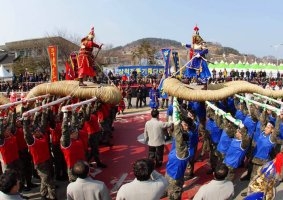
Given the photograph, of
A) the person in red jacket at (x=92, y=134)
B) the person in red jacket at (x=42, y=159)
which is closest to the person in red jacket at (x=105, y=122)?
the person in red jacket at (x=92, y=134)

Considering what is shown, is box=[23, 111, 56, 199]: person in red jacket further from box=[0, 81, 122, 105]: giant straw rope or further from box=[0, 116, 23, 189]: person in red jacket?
box=[0, 81, 122, 105]: giant straw rope

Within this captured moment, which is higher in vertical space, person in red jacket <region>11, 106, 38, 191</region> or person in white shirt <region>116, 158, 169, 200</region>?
person in white shirt <region>116, 158, 169, 200</region>

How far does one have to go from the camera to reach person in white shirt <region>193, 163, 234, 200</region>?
4.41m

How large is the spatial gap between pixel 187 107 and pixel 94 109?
3.14m

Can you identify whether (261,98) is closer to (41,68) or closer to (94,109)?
(94,109)

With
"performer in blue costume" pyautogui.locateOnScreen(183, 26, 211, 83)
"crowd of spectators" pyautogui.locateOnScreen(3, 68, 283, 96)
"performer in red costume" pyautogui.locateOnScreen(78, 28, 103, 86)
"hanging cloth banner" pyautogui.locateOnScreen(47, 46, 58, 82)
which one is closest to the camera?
"performer in red costume" pyautogui.locateOnScreen(78, 28, 103, 86)

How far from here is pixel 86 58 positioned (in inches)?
421

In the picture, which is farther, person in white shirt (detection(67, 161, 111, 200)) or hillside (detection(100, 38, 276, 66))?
hillside (detection(100, 38, 276, 66))

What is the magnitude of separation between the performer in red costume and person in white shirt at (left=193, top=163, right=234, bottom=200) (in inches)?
259

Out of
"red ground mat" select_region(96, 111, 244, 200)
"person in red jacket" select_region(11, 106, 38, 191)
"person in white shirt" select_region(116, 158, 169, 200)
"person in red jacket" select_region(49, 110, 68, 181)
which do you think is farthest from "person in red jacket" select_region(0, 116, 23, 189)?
"person in white shirt" select_region(116, 158, 169, 200)

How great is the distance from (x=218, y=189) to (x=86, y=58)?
23.8 ft

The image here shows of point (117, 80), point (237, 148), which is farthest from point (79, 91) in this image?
point (117, 80)

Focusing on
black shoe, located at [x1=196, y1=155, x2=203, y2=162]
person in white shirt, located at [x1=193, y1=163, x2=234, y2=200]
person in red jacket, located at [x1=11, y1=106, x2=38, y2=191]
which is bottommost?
black shoe, located at [x1=196, y1=155, x2=203, y2=162]

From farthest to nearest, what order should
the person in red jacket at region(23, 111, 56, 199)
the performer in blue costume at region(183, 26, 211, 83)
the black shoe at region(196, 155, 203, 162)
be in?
the performer in blue costume at region(183, 26, 211, 83)
the black shoe at region(196, 155, 203, 162)
the person in red jacket at region(23, 111, 56, 199)
